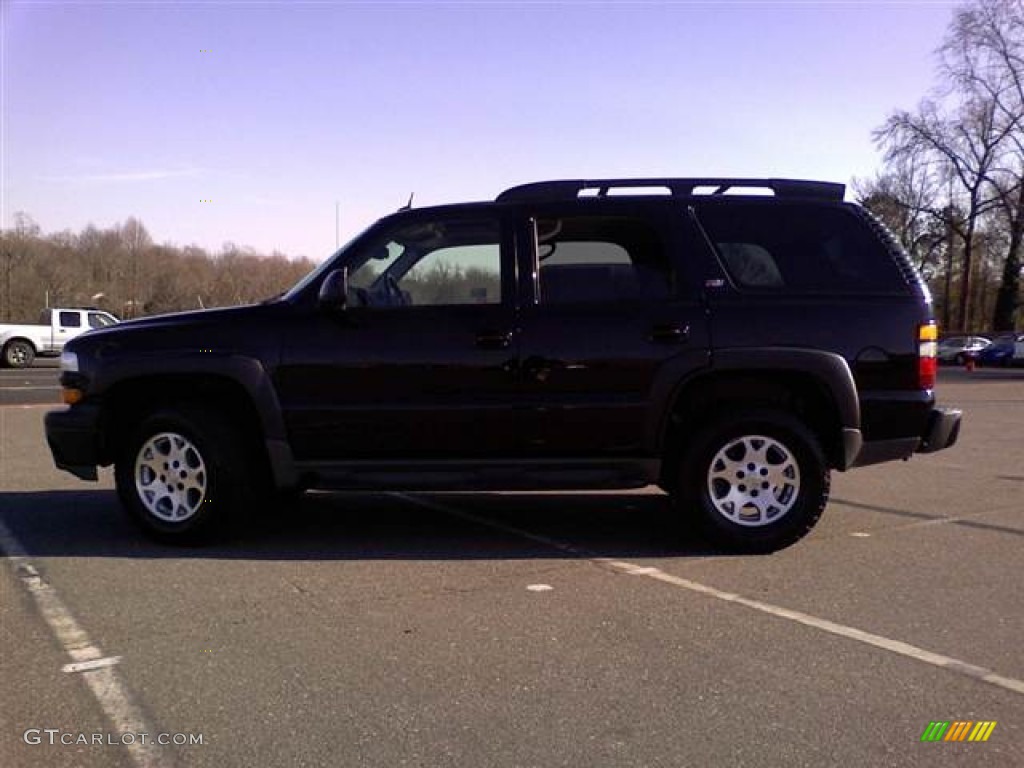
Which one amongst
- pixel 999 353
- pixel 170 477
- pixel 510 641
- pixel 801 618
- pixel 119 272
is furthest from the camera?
pixel 119 272

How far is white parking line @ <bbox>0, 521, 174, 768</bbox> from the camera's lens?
3.03 m

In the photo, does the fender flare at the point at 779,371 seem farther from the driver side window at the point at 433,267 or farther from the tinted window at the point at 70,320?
the tinted window at the point at 70,320

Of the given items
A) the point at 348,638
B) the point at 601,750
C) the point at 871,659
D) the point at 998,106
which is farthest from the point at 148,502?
the point at 998,106

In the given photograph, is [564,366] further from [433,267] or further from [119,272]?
[119,272]

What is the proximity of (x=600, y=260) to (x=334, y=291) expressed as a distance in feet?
5.29

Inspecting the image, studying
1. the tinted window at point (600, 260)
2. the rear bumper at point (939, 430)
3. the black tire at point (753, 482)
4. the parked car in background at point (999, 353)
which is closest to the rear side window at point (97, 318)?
the tinted window at point (600, 260)

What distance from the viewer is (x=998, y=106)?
5659cm

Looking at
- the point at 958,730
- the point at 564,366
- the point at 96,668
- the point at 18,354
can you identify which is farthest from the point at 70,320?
the point at 958,730

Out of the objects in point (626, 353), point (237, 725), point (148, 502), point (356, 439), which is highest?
point (626, 353)

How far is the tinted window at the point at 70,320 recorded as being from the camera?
29.1 metres

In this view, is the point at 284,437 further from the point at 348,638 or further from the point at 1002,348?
the point at 1002,348

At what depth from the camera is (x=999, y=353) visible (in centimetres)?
4334

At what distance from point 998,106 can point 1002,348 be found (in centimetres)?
2158

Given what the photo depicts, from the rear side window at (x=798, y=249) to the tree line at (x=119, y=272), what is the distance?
2219 inches
